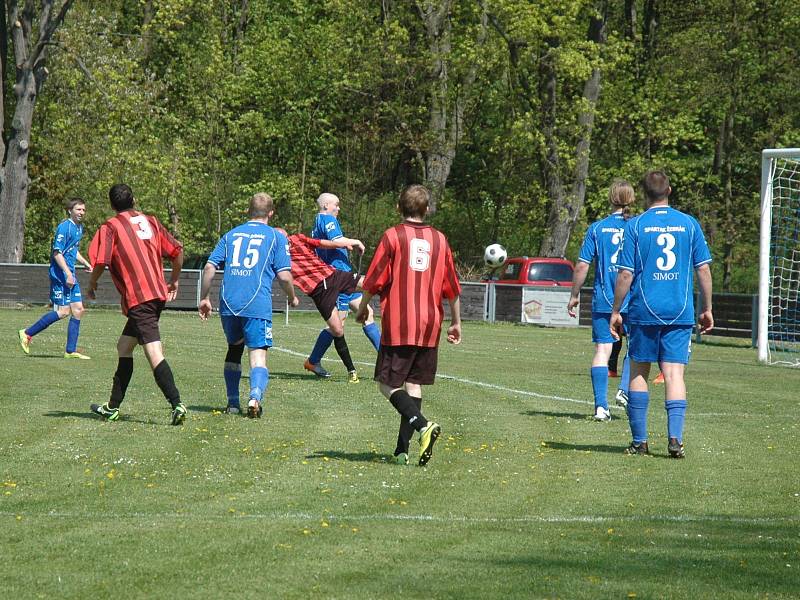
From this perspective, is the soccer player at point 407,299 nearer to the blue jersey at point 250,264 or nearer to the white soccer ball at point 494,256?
the blue jersey at point 250,264

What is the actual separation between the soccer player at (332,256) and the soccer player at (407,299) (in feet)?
16.5

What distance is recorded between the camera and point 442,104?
4534 cm

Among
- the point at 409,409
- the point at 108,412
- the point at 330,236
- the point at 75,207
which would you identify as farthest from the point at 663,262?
the point at 75,207

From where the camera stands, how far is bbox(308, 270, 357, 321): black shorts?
1495 centimetres

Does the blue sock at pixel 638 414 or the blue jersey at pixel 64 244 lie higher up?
the blue jersey at pixel 64 244

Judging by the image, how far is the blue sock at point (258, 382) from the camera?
11.6 metres

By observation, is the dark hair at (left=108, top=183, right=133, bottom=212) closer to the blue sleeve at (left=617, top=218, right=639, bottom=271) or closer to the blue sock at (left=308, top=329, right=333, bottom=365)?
the blue sleeve at (left=617, top=218, right=639, bottom=271)

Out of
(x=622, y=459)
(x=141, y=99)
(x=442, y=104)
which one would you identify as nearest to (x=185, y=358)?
(x=622, y=459)

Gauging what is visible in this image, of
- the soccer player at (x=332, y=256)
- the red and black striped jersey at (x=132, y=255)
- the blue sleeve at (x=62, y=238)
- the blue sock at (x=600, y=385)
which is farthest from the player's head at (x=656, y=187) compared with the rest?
the blue sleeve at (x=62, y=238)

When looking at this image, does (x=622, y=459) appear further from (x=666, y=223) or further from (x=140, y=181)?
(x=140, y=181)

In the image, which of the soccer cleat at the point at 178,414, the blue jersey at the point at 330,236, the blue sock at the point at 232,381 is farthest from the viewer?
the blue jersey at the point at 330,236

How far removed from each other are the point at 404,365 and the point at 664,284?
1.95m

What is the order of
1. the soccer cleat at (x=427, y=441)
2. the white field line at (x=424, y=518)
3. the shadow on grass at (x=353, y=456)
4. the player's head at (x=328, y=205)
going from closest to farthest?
the white field line at (x=424, y=518), the soccer cleat at (x=427, y=441), the shadow on grass at (x=353, y=456), the player's head at (x=328, y=205)

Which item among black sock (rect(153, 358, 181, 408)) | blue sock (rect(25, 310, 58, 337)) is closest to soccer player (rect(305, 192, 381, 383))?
black sock (rect(153, 358, 181, 408))
